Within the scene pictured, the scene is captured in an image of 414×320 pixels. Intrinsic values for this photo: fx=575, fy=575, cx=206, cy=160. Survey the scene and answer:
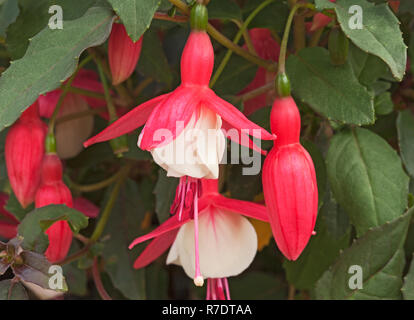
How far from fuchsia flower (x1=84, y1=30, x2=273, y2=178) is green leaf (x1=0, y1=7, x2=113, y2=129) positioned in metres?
0.08

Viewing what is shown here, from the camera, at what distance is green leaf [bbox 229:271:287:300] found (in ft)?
3.59

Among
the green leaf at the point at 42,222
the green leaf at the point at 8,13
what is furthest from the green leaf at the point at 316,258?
the green leaf at the point at 8,13

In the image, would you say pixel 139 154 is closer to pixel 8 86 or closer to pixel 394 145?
pixel 8 86

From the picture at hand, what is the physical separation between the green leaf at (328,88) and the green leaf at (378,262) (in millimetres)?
126

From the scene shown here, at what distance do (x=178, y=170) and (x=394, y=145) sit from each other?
432mm

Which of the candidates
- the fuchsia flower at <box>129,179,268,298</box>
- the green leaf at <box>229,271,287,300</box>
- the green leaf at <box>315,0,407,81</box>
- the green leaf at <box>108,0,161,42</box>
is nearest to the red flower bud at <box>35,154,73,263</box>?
the fuchsia flower at <box>129,179,268,298</box>

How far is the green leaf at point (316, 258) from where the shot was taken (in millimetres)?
775

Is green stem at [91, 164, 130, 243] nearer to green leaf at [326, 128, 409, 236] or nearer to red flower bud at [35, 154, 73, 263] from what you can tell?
red flower bud at [35, 154, 73, 263]

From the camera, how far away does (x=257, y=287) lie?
3.63 ft

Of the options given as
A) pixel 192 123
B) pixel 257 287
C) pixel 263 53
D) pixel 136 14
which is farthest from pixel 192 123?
pixel 257 287

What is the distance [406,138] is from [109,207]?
42cm

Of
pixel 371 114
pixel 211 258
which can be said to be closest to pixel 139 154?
pixel 211 258

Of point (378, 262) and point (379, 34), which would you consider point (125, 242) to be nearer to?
point (378, 262)
